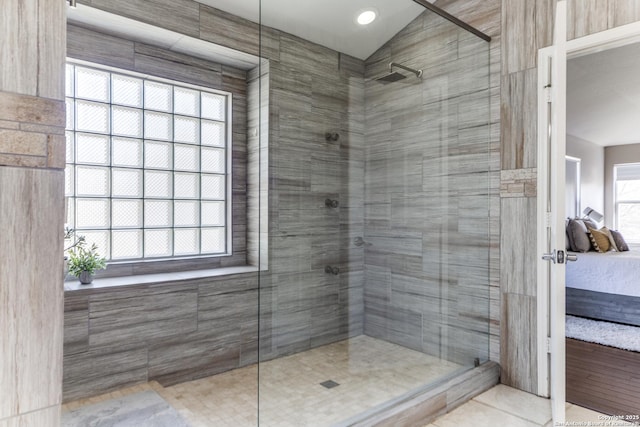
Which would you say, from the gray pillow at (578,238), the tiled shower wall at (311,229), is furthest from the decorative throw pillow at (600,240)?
the tiled shower wall at (311,229)

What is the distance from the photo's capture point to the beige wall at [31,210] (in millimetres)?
840

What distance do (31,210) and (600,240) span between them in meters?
5.36

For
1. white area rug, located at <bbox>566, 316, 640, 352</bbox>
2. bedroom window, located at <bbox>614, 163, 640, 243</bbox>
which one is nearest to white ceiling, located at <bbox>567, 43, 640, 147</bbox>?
bedroom window, located at <bbox>614, 163, 640, 243</bbox>

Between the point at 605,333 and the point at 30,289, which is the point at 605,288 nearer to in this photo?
the point at 605,333

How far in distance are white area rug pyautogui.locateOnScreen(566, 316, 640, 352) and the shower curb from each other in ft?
4.54

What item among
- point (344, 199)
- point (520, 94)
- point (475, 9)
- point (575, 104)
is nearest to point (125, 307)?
point (344, 199)

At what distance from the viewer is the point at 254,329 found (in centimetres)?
294

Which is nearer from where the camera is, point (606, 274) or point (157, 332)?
point (157, 332)

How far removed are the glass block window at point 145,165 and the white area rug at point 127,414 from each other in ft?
3.08

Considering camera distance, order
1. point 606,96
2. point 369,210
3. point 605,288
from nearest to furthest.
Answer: point 369,210
point 605,288
point 606,96

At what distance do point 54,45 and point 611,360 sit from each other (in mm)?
3671

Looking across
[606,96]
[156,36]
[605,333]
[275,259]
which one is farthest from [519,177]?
[606,96]

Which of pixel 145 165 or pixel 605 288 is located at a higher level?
pixel 145 165

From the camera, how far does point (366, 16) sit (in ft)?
7.43
